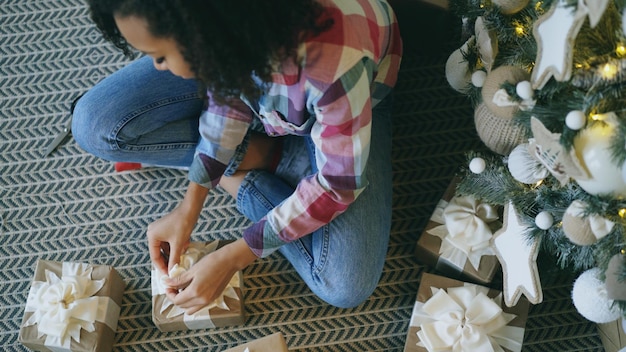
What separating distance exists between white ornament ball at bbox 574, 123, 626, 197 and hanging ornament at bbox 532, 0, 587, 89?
2.7 inches

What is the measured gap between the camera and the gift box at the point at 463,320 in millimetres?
1018

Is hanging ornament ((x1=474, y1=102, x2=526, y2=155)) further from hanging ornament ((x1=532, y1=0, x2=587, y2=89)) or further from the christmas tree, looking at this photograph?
hanging ornament ((x1=532, y1=0, x2=587, y2=89))

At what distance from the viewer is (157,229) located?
1.07m

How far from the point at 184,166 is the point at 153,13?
0.59 metres

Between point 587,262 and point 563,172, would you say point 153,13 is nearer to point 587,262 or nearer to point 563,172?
point 563,172

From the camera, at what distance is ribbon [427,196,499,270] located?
1.07 m

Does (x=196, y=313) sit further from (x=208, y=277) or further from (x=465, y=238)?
(x=465, y=238)

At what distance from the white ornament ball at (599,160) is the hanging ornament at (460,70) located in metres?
0.34

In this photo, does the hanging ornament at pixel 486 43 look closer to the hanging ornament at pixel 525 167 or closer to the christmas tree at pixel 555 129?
the christmas tree at pixel 555 129

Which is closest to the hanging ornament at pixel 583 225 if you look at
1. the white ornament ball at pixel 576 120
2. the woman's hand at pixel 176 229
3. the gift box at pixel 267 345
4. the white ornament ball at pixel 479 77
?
the white ornament ball at pixel 576 120

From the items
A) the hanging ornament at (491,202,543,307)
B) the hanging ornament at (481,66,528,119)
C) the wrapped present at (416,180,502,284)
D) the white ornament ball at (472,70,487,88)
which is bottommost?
the wrapped present at (416,180,502,284)

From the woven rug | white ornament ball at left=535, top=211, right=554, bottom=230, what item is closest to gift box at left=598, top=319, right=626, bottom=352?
the woven rug

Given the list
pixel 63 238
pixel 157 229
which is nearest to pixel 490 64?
pixel 157 229

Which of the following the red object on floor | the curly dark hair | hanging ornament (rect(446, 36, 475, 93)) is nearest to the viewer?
the curly dark hair
